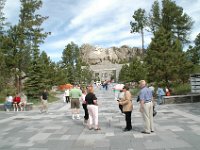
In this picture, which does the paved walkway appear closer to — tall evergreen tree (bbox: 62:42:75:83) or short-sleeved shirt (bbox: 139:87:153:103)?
short-sleeved shirt (bbox: 139:87:153:103)

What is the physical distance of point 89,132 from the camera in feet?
38.5

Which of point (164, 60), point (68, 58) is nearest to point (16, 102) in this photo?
point (164, 60)

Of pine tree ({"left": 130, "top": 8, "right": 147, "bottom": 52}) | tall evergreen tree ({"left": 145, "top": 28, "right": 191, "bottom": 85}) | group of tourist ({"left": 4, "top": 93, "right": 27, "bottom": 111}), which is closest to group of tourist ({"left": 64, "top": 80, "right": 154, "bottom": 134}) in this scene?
group of tourist ({"left": 4, "top": 93, "right": 27, "bottom": 111})

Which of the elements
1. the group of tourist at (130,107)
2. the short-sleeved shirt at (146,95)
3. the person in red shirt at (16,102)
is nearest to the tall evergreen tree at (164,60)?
the person in red shirt at (16,102)

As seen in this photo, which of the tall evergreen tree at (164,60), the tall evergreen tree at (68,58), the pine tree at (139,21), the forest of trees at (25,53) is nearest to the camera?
the tall evergreen tree at (164,60)

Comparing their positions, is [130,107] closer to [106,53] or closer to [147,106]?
[147,106]

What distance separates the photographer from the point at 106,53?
618 feet

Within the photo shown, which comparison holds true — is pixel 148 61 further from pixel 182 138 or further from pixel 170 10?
pixel 182 138

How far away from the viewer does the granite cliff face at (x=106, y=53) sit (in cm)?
18200

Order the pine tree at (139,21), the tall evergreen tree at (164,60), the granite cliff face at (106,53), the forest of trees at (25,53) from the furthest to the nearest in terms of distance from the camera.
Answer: the granite cliff face at (106,53), the pine tree at (139,21), the forest of trees at (25,53), the tall evergreen tree at (164,60)

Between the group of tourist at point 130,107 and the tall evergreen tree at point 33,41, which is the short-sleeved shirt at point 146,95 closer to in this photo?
the group of tourist at point 130,107

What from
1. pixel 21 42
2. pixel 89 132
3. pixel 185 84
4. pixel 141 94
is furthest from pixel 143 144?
pixel 21 42

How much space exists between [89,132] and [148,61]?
62.2ft

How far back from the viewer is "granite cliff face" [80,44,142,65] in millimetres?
182000
